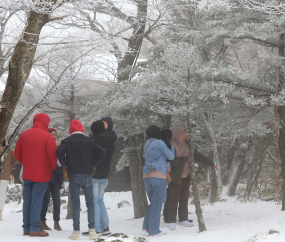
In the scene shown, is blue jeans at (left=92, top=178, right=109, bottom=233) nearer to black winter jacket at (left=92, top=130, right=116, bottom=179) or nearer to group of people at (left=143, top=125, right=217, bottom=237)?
black winter jacket at (left=92, top=130, right=116, bottom=179)

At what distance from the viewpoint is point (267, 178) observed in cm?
1263

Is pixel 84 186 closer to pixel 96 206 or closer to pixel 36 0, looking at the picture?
pixel 96 206

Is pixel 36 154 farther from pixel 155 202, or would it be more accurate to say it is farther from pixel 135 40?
pixel 135 40

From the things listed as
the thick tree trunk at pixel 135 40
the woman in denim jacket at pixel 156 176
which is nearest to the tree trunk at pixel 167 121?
the thick tree trunk at pixel 135 40

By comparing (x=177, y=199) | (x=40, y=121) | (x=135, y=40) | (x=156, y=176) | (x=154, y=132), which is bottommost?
(x=177, y=199)

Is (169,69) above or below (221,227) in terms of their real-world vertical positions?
above

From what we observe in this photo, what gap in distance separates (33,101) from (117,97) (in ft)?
15.4

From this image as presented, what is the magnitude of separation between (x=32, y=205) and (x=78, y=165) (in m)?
0.93

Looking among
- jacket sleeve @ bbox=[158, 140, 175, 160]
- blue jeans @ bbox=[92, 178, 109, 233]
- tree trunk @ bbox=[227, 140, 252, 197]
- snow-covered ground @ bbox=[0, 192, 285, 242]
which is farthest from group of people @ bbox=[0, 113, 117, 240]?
tree trunk @ bbox=[227, 140, 252, 197]

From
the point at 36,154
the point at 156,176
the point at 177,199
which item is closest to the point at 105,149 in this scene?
the point at 156,176

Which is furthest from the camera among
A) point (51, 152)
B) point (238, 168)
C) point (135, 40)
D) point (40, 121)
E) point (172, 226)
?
point (238, 168)

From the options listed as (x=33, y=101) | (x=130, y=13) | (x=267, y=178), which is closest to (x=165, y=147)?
(x=130, y=13)

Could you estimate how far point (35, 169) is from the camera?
17.3 feet

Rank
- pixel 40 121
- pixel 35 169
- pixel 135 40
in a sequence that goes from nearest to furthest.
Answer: pixel 35 169
pixel 40 121
pixel 135 40
